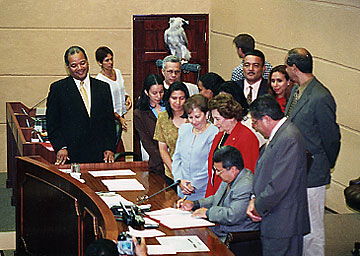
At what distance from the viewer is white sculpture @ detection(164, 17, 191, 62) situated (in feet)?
30.3

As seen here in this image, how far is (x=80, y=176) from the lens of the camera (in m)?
5.50

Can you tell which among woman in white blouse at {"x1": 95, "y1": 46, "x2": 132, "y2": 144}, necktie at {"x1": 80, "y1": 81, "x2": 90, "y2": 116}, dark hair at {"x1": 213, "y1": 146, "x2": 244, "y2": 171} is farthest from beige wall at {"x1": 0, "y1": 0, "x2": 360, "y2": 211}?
dark hair at {"x1": 213, "y1": 146, "x2": 244, "y2": 171}

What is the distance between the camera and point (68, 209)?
4.76 m

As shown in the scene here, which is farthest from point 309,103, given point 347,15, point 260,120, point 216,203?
point 347,15

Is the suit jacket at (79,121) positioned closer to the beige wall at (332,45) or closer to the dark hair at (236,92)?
the dark hair at (236,92)

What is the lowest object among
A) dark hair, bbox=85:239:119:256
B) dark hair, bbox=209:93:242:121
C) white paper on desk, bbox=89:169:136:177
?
white paper on desk, bbox=89:169:136:177

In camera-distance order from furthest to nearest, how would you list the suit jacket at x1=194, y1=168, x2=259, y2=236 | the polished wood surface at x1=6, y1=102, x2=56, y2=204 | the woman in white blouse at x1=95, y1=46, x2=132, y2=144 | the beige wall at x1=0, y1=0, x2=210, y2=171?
the beige wall at x1=0, y1=0, x2=210, y2=171, the woman in white blouse at x1=95, y1=46, x2=132, y2=144, the polished wood surface at x1=6, y1=102, x2=56, y2=204, the suit jacket at x1=194, y1=168, x2=259, y2=236

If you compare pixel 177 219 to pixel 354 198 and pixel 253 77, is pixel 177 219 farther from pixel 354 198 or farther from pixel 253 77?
pixel 253 77

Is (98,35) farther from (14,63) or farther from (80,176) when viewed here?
(80,176)

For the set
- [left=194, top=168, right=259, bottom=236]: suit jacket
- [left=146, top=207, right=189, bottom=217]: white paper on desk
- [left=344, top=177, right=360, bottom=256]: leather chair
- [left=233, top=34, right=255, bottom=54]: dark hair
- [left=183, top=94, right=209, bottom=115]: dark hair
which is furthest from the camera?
[left=233, top=34, right=255, bottom=54]: dark hair

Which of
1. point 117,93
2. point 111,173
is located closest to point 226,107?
point 111,173

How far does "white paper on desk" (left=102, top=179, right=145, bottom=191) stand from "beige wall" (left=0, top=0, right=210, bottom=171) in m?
4.65

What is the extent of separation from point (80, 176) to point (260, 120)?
1811 millimetres

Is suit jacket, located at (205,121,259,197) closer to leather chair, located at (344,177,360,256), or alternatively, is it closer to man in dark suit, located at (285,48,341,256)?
man in dark suit, located at (285,48,341,256)
